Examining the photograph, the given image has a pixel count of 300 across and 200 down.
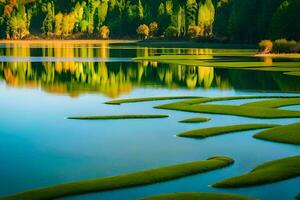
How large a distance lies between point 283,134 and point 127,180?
10.8 meters

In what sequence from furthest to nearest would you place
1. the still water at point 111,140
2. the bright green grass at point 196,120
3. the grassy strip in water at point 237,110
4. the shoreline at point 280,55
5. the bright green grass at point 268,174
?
the shoreline at point 280,55 → the grassy strip in water at point 237,110 → the bright green grass at point 196,120 → the still water at point 111,140 → the bright green grass at point 268,174

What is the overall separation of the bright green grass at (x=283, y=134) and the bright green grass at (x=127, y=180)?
16.3ft

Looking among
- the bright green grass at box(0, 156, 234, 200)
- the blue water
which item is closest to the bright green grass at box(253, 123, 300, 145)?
the blue water

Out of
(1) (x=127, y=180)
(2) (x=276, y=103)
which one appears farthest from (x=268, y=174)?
(2) (x=276, y=103)

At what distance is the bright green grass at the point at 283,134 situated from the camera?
91.1 ft

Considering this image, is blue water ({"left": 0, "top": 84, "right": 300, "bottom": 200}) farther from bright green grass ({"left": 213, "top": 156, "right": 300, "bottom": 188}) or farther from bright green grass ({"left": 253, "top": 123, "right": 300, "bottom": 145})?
bright green grass ({"left": 253, "top": 123, "right": 300, "bottom": 145})

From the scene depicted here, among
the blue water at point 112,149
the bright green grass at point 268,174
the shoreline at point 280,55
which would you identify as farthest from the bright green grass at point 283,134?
the shoreline at point 280,55

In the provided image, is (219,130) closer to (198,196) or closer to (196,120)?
(196,120)

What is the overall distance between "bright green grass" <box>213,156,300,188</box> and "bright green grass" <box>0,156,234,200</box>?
1.65 metres

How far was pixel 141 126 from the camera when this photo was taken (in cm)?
3222

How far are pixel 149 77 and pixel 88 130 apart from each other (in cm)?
3342

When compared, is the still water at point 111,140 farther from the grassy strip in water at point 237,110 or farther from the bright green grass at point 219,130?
the grassy strip in water at point 237,110

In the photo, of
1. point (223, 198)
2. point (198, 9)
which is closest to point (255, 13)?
point (198, 9)

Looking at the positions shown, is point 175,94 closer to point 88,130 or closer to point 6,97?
point 6,97
